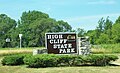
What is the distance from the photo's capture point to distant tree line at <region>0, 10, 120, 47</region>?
82.3m

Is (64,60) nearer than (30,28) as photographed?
Yes

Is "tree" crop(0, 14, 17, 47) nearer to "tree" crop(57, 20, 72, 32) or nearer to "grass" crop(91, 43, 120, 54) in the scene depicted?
"tree" crop(57, 20, 72, 32)

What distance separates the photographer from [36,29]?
87.1 meters

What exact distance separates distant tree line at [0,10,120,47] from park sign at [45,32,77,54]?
51.4 metres

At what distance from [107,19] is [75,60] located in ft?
221

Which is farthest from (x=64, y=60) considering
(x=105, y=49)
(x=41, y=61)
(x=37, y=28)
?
(x=37, y=28)

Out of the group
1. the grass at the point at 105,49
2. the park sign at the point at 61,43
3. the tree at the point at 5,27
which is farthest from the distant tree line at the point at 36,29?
the park sign at the point at 61,43

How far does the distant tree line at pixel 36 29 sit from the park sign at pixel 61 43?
51407 millimetres

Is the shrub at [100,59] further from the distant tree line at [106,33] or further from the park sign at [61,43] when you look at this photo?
the distant tree line at [106,33]

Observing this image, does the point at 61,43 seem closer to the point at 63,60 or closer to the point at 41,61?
the point at 63,60

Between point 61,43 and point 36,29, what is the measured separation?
6645 centimetres

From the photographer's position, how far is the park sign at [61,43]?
68.9 ft

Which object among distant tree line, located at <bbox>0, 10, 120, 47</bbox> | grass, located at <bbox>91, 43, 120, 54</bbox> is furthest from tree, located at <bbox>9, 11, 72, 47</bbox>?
grass, located at <bbox>91, 43, 120, 54</bbox>

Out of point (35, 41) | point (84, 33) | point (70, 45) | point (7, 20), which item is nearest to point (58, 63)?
point (70, 45)
